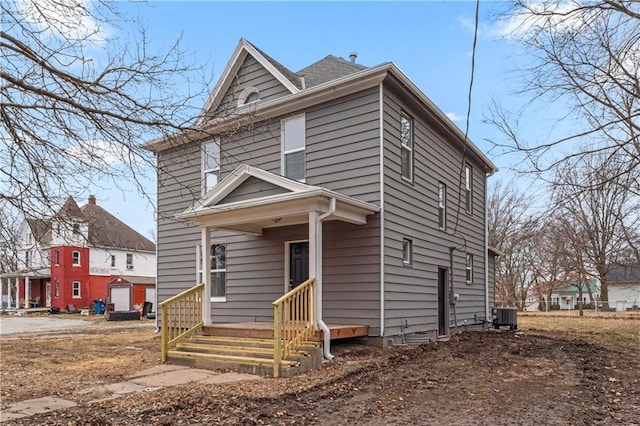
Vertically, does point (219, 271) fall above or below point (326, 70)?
below

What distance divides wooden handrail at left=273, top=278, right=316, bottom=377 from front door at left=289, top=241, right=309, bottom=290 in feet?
6.01

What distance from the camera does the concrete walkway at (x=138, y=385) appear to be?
540 cm

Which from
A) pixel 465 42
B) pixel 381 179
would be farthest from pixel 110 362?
pixel 465 42

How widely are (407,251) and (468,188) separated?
16.9 ft

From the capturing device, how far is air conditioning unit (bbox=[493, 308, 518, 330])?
1523 centimetres

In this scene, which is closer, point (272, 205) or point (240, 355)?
point (240, 355)

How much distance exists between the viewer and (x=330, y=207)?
335 inches

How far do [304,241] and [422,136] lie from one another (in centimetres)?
391

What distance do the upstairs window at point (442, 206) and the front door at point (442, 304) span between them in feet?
3.89

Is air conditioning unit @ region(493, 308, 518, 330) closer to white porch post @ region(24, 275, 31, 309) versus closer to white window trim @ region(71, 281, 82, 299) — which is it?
white window trim @ region(71, 281, 82, 299)

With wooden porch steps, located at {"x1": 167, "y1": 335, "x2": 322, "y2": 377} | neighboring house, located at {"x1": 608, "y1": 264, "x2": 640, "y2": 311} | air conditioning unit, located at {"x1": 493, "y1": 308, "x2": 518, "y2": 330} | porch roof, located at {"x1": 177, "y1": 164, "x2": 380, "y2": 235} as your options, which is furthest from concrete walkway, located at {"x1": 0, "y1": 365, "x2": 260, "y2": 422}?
neighboring house, located at {"x1": 608, "y1": 264, "x2": 640, "y2": 311}

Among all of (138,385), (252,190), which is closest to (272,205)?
(252,190)

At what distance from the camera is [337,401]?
5926mm

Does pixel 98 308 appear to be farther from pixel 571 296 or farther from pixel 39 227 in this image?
pixel 571 296
